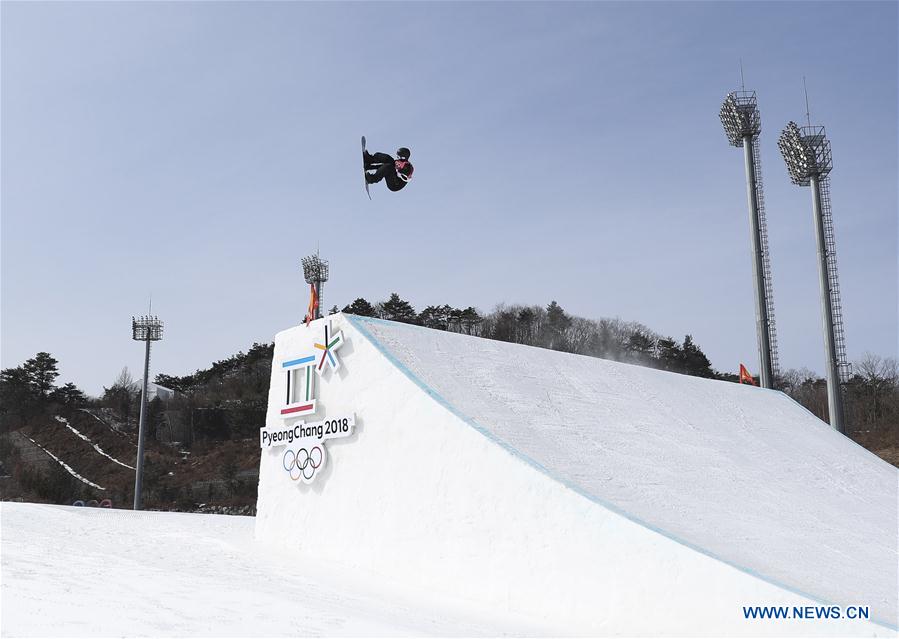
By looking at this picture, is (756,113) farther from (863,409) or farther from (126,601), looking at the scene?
(126,601)

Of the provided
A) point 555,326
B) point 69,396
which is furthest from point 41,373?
point 555,326

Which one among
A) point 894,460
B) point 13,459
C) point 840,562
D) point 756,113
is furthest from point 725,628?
point 13,459

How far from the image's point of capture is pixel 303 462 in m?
10.0

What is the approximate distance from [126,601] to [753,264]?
22937 mm

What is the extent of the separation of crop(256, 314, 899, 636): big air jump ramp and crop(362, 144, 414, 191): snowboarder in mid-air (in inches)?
81.8

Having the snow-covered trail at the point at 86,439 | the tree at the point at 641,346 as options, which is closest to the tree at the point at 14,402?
the snow-covered trail at the point at 86,439

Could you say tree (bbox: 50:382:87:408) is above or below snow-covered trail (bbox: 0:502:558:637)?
above

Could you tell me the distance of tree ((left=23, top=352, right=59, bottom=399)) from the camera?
45.2 metres

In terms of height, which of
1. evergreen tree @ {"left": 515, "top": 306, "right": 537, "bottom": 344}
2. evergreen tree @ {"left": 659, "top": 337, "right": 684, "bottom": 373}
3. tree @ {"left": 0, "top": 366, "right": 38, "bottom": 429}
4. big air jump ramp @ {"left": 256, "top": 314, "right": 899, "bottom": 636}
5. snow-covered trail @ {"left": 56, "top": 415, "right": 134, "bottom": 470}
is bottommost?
big air jump ramp @ {"left": 256, "top": 314, "right": 899, "bottom": 636}

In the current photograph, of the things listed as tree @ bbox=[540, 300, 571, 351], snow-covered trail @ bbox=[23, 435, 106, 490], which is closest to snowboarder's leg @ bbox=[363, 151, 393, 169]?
snow-covered trail @ bbox=[23, 435, 106, 490]

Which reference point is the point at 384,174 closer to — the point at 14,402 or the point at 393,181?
the point at 393,181

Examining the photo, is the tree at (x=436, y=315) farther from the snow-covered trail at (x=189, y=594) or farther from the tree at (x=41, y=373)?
the snow-covered trail at (x=189, y=594)

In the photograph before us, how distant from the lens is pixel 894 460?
29312 millimetres
